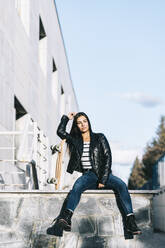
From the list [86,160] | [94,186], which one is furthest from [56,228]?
[86,160]

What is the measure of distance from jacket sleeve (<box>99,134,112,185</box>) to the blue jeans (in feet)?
0.33

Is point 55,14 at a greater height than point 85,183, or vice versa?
point 55,14

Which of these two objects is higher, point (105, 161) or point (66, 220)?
point (105, 161)

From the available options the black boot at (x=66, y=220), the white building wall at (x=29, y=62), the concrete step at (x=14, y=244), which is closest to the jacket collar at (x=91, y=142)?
the black boot at (x=66, y=220)

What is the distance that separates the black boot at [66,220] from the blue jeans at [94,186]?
2.8 inches

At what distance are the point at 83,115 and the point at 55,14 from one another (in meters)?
19.7

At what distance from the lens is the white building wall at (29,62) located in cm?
1334

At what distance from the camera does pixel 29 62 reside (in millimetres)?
17453

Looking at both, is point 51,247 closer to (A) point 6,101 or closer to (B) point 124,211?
(B) point 124,211

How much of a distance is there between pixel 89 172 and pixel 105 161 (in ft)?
0.96

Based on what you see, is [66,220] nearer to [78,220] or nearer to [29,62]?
[78,220]

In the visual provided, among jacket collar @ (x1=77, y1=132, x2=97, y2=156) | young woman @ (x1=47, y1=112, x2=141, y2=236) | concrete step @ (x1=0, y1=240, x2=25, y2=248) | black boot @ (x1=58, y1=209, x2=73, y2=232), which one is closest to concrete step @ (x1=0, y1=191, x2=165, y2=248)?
concrete step @ (x1=0, y1=240, x2=25, y2=248)

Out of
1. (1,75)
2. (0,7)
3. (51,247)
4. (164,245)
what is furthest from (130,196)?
(0,7)

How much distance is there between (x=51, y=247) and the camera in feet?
24.1
